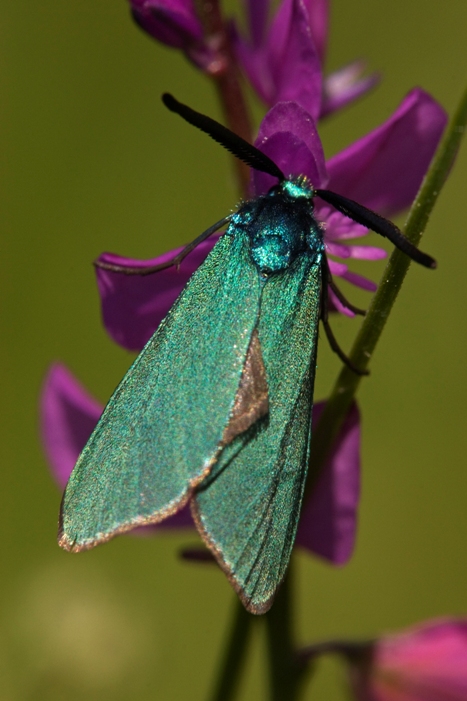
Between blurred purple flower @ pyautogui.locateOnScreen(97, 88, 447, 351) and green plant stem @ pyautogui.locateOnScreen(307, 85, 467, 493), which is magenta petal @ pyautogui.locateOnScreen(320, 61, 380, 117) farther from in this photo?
green plant stem @ pyautogui.locateOnScreen(307, 85, 467, 493)

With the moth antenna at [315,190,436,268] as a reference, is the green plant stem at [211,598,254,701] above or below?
below

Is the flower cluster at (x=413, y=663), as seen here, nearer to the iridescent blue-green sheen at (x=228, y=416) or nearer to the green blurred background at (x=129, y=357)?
the iridescent blue-green sheen at (x=228, y=416)

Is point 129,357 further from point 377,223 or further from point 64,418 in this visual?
point 377,223

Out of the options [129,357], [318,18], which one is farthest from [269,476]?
[129,357]

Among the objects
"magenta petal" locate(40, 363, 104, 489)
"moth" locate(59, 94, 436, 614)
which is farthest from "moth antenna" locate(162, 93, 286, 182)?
"magenta petal" locate(40, 363, 104, 489)

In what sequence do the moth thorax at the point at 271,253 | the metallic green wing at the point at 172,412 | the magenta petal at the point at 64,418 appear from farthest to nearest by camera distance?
the magenta petal at the point at 64,418 < the moth thorax at the point at 271,253 < the metallic green wing at the point at 172,412

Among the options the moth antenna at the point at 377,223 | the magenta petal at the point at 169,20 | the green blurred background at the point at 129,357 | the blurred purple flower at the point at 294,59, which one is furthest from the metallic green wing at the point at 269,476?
the green blurred background at the point at 129,357
